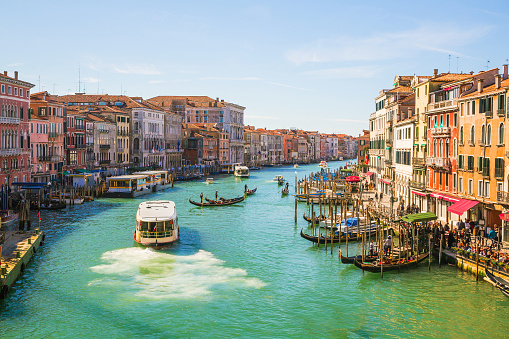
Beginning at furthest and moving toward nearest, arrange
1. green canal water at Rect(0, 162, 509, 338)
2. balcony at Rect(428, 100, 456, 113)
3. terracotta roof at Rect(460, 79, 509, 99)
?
balcony at Rect(428, 100, 456, 113)
terracotta roof at Rect(460, 79, 509, 99)
green canal water at Rect(0, 162, 509, 338)

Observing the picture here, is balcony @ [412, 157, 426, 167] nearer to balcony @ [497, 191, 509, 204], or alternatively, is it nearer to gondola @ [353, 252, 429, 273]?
balcony @ [497, 191, 509, 204]

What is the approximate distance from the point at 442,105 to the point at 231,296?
14375mm

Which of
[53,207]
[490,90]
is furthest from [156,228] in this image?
[490,90]

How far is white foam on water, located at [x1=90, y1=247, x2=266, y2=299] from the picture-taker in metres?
16.0

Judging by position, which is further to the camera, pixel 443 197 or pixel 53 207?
pixel 53 207

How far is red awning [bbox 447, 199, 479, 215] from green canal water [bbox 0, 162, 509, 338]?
317cm

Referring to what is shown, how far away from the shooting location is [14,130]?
34531mm

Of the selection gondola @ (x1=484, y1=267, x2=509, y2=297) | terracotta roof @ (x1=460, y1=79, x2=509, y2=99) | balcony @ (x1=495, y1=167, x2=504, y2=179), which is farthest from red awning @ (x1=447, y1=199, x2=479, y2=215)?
gondola @ (x1=484, y1=267, x2=509, y2=297)

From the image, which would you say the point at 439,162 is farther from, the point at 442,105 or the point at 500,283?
the point at 500,283

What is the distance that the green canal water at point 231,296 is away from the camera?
1339 cm

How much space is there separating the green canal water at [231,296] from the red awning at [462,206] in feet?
10.4

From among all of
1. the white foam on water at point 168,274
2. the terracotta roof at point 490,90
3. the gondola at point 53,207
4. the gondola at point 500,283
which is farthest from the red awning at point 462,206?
the gondola at point 53,207

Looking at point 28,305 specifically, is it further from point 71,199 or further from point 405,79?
point 405,79

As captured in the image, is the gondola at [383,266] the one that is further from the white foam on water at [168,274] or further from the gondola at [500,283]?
the white foam on water at [168,274]
